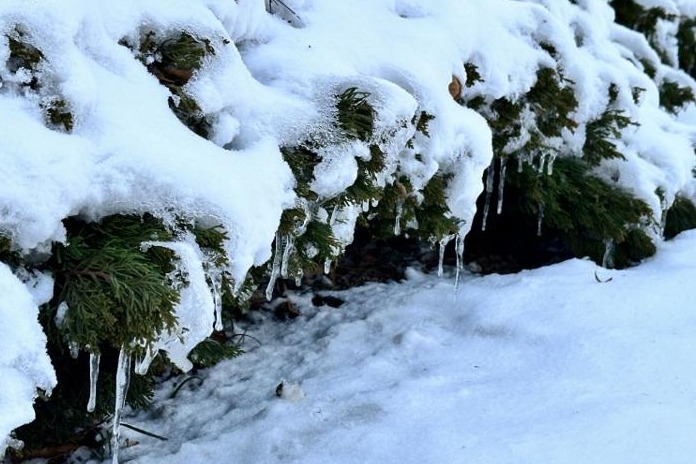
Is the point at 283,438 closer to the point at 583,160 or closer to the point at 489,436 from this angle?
the point at 489,436

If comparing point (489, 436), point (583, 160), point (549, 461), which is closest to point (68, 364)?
point (489, 436)

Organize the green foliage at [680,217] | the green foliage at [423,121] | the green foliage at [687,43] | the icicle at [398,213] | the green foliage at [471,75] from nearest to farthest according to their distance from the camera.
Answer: the green foliage at [423,121] < the icicle at [398,213] < the green foliage at [471,75] < the green foliage at [680,217] < the green foliage at [687,43]

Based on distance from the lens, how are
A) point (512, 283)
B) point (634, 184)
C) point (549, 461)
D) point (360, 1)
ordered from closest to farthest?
point (549, 461)
point (360, 1)
point (512, 283)
point (634, 184)

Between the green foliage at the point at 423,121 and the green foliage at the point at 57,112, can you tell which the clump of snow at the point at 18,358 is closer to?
the green foliage at the point at 57,112

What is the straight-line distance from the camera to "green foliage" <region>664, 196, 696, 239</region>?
4.17m

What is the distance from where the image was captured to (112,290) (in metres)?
1.66

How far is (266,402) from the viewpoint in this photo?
271 centimetres

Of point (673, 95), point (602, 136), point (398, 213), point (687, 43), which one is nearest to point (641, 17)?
point (673, 95)

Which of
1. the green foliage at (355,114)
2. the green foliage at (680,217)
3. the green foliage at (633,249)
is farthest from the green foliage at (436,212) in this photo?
the green foliage at (680,217)

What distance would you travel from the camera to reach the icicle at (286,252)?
2.37 m

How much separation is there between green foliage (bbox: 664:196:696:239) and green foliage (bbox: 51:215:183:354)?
11.2 feet

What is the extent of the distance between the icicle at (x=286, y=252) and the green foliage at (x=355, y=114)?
411mm

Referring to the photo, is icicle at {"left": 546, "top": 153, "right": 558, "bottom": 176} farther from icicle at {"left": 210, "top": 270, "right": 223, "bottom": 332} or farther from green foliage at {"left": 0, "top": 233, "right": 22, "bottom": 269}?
green foliage at {"left": 0, "top": 233, "right": 22, "bottom": 269}

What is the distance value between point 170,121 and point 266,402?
1.23 m
